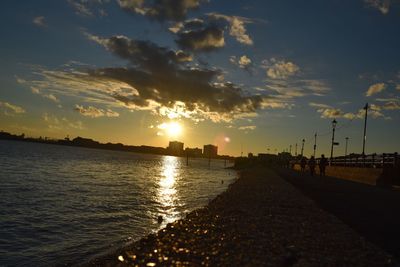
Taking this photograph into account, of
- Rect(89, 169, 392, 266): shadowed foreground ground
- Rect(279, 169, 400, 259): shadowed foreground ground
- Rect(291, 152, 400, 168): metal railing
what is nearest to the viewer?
Rect(89, 169, 392, 266): shadowed foreground ground

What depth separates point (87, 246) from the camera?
39.2 feet

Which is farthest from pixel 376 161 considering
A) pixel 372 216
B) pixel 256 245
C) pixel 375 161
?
pixel 256 245

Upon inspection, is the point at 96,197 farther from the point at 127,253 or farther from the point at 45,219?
the point at 127,253

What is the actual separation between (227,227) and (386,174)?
20.1 meters

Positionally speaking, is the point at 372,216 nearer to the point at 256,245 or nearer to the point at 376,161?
the point at 256,245

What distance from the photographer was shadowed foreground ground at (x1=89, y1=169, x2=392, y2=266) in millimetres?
7477

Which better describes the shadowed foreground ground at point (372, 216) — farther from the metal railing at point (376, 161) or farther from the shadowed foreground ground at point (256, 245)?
the metal railing at point (376, 161)

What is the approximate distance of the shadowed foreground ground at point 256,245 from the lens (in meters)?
7.48

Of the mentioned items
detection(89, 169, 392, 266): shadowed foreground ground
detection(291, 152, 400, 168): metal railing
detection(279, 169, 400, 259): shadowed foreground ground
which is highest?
detection(291, 152, 400, 168): metal railing

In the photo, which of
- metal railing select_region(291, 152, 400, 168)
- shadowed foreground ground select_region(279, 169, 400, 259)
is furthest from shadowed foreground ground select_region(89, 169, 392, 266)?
metal railing select_region(291, 152, 400, 168)

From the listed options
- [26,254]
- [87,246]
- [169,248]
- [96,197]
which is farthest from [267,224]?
[96,197]

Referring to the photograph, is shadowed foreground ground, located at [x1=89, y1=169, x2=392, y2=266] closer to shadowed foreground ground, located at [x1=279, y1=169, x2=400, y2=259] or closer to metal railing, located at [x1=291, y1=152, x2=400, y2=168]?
shadowed foreground ground, located at [x1=279, y1=169, x2=400, y2=259]

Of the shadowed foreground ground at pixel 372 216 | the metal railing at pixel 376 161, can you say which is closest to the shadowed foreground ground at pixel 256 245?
the shadowed foreground ground at pixel 372 216

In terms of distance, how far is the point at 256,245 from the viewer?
8.70m
